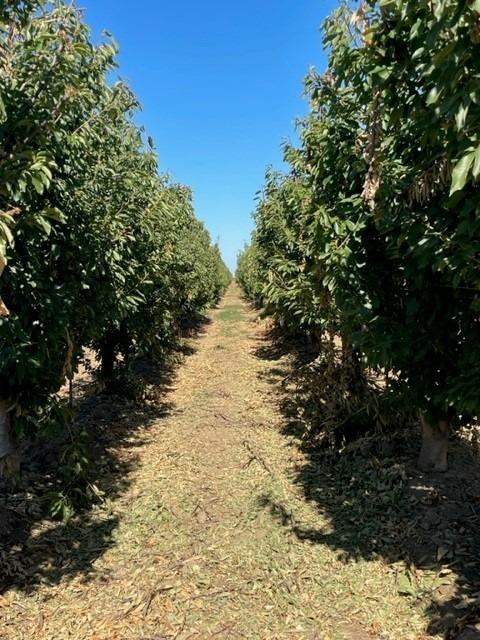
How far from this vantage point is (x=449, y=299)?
11.7 ft

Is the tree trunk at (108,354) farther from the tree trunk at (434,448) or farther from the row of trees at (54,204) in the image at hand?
the tree trunk at (434,448)

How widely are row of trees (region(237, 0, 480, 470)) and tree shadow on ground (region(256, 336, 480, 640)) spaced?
45cm

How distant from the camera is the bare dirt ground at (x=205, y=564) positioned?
3.52 meters

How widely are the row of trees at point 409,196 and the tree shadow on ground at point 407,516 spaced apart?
45cm

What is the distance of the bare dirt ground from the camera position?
3.52 m

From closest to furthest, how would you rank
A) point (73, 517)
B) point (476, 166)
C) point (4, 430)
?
1. point (476, 166)
2. point (4, 430)
3. point (73, 517)

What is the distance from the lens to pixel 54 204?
13.4 ft

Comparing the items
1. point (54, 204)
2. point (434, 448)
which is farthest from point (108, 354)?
point (434, 448)

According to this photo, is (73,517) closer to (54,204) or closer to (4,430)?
(4,430)

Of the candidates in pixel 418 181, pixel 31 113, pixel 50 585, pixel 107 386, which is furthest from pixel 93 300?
pixel 107 386

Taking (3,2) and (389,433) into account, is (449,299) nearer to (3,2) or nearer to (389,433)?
(389,433)

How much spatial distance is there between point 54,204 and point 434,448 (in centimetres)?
483

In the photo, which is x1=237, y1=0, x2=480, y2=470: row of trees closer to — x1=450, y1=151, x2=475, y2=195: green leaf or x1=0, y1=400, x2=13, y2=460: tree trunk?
x1=450, y1=151, x2=475, y2=195: green leaf

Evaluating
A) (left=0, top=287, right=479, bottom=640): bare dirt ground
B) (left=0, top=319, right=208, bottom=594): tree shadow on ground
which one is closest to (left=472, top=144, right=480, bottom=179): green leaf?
(left=0, top=287, right=479, bottom=640): bare dirt ground
